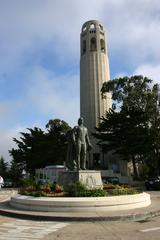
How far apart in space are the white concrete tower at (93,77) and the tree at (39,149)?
7304 millimetres

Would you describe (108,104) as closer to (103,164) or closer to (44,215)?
(103,164)

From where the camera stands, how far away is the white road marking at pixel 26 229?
32.0ft

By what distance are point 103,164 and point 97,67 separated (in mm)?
17011

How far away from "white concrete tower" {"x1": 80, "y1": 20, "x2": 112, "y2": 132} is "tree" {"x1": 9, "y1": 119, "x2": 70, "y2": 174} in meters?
7.30

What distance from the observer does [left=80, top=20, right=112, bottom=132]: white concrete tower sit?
6431 centimetres

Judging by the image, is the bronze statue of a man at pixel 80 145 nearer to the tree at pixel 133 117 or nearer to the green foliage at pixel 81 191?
the green foliage at pixel 81 191

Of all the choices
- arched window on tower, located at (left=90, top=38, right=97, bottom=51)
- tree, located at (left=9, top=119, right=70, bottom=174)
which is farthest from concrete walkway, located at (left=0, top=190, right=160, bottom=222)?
arched window on tower, located at (left=90, top=38, right=97, bottom=51)

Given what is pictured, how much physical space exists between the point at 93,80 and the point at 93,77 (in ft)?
1.74

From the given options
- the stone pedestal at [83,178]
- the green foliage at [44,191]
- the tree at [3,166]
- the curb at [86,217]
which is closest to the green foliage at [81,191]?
the green foliage at [44,191]

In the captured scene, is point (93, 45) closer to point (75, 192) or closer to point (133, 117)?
point (133, 117)

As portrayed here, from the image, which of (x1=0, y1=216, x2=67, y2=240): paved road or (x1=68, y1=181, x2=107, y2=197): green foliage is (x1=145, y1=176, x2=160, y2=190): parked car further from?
(x1=0, y1=216, x2=67, y2=240): paved road

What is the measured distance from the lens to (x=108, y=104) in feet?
215

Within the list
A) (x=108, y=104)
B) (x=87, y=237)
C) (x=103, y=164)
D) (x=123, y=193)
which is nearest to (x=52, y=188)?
(x=123, y=193)

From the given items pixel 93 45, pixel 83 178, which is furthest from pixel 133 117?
pixel 83 178
